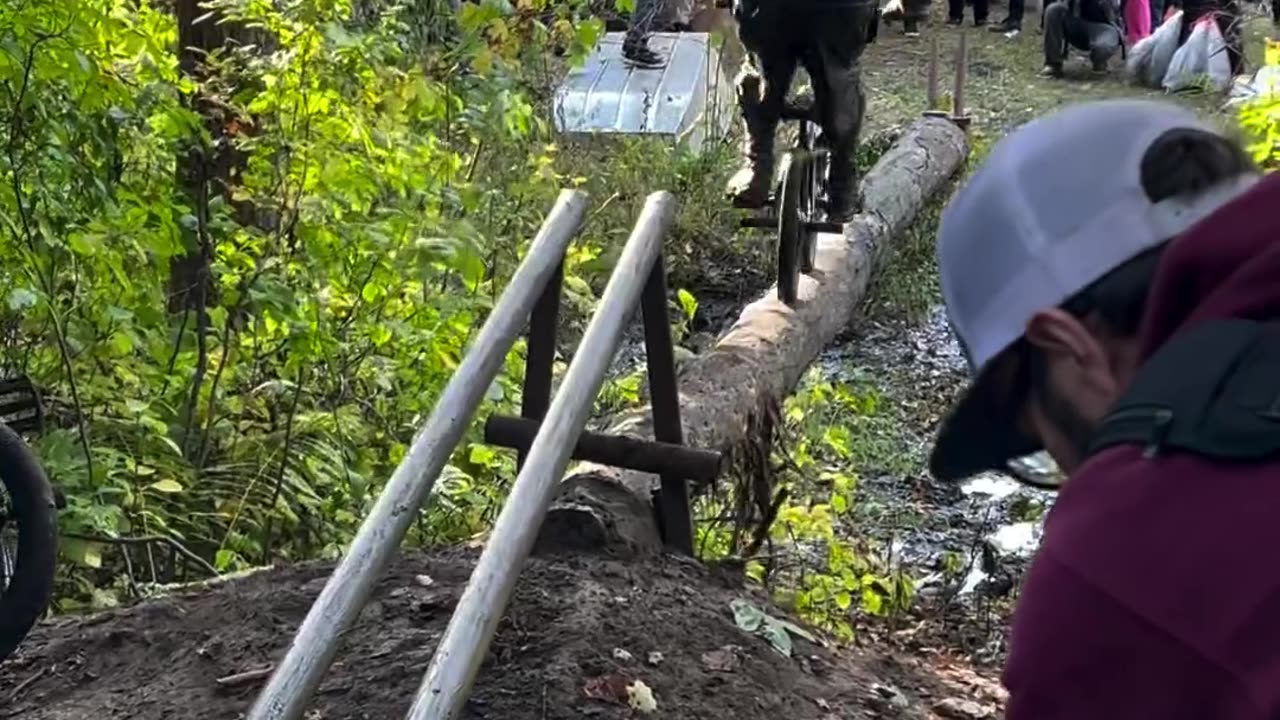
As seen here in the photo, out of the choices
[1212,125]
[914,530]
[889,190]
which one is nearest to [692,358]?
[914,530]

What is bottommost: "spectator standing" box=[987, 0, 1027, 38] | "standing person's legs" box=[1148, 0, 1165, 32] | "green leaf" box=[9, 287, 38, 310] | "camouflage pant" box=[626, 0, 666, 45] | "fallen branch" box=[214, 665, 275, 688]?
"spectator standing" box=[987, 0, 1027, 38]

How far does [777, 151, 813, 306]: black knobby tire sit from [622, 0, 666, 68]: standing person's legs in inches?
190

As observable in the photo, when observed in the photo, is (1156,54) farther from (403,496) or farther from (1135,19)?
(403,496)

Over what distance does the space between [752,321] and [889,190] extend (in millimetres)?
2625

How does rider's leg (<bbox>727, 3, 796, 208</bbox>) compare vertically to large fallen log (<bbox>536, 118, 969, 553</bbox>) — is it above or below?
above

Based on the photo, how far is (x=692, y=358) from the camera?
17.2 feet

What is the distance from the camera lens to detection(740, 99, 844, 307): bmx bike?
543 cm

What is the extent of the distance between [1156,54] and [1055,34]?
963mm

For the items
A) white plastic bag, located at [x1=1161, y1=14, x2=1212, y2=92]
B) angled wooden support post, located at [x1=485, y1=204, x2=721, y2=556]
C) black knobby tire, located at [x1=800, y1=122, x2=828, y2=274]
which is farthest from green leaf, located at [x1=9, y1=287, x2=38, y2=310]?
white plastic bag, located at [x1=1161, y1=14, x2=1212, y2=92]

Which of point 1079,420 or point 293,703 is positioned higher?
point 1079,420

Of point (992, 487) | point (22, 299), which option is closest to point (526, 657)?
point (22, 299)

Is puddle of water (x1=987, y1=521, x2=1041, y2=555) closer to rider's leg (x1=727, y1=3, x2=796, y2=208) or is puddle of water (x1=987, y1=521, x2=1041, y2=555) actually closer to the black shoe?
rider's leg (x1=727, y1=3, x2=796, y2=208)

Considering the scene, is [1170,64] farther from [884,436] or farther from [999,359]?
[999,359]

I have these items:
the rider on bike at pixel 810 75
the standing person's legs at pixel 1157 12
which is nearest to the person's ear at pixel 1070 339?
the rider on bike at pixel 810 75
